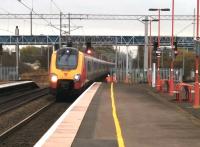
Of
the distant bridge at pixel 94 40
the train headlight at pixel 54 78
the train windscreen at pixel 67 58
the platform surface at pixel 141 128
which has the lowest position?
the platform surface at pixel 141 128

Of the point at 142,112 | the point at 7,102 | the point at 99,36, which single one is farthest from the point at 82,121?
the point at 99,36

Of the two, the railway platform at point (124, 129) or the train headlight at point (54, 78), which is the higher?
the train headlight at point (54, 78)

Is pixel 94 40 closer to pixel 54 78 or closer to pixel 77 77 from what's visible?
pixel 77 77

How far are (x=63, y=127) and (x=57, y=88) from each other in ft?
61.2

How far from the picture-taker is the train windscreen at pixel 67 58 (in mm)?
34741

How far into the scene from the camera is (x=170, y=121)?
57.8ft

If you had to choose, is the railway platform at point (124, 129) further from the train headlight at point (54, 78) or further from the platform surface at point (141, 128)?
the train headlight at point (54, 78)

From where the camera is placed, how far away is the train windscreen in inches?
1368

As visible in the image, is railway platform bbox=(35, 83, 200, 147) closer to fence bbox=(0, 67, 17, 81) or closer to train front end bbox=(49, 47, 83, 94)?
train front end bbox=(49, 47, 83, 94)

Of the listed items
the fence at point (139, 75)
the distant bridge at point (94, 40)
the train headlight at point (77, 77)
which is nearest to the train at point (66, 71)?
the train headlight at point (77, 77)

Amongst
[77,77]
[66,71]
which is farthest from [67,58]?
[77,77]

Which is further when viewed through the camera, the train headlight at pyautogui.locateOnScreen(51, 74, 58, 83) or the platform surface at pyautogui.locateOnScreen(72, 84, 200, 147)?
the train headlight at pyautogui.locateOnScreen(51, 74, 58, 83)

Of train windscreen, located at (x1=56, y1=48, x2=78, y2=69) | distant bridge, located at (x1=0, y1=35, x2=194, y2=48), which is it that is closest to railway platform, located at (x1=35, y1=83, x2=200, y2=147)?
train windscreen, located at (x1=56, y1=48, x2=78, y2=69)

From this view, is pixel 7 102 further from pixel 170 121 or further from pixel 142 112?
pixel 170 121
